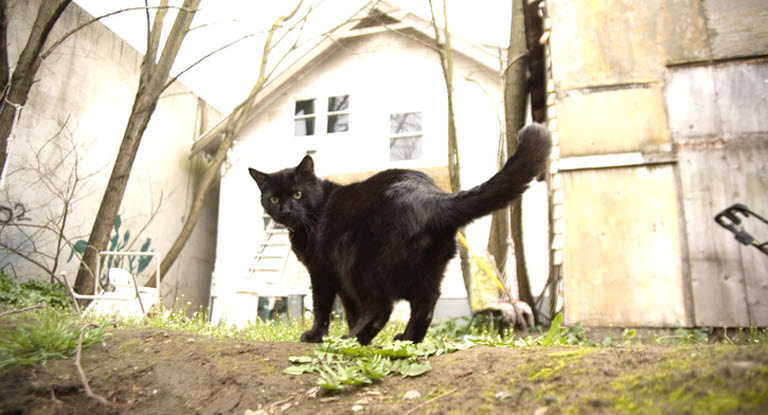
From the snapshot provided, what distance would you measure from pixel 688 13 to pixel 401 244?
163 inches

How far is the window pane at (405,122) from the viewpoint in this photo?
11812 millimetres

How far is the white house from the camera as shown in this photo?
1111cm

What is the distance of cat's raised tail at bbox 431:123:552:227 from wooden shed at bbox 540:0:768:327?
8.28 feet

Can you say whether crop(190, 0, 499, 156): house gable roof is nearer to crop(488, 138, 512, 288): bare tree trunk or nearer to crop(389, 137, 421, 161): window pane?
crop(389, 137, 421, 161): window pane

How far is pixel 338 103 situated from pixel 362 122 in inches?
41.4

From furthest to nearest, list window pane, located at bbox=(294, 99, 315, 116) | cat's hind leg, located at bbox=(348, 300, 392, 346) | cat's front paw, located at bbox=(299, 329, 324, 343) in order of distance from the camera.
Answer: window pane, located at bbox=(294, 99, 315, 116) < cat's front paw, located at bbox=(299, 329, 324, 343) < cat's hind leg, located at bbox=(348, 300, 392, 346)

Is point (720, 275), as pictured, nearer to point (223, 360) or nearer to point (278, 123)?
point (223, 360)

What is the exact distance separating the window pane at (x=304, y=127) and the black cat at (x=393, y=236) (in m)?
9.66

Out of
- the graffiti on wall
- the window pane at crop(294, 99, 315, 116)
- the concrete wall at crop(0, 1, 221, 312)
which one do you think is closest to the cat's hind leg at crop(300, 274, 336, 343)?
the concrete wall at crop(0, 1, 221, 312)

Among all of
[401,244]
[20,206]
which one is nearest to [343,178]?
[20,206]

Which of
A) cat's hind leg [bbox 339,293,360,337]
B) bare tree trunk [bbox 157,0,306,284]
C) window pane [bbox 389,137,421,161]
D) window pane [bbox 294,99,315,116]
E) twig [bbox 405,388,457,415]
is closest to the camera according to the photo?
twig [bbox 405,388,457,415]

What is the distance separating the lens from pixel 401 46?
1208cm

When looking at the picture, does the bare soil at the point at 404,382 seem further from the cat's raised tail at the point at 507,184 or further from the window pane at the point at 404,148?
the window pane at the point at 404,148

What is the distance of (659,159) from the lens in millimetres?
4461
